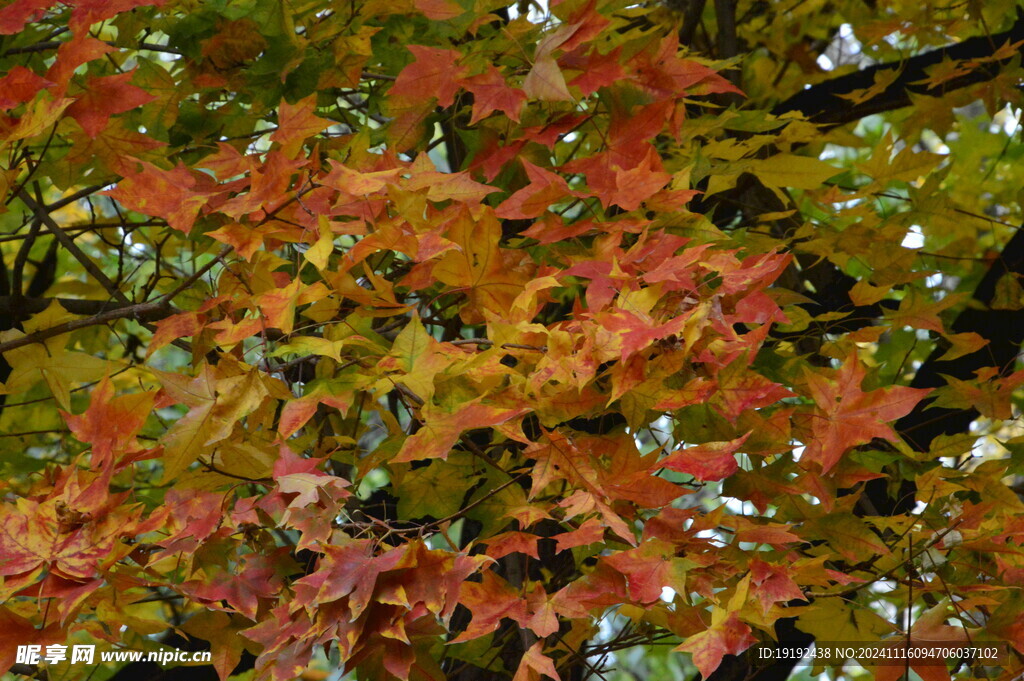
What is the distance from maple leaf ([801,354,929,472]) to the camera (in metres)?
1.17

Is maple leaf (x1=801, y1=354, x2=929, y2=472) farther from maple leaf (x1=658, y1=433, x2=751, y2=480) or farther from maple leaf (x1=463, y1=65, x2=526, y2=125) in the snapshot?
maple leaf (x1=463, y1=65, x2=526, y2=125)

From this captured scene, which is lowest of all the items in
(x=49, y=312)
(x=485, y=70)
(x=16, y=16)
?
(x=49, y=312)

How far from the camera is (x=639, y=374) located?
40.6 inches

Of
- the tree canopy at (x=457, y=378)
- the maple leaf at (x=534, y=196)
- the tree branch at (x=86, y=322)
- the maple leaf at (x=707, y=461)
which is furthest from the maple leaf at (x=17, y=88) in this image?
the maple leaf at (x=707, y=461)

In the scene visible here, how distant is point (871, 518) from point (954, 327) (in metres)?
0.90

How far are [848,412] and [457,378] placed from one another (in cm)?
50

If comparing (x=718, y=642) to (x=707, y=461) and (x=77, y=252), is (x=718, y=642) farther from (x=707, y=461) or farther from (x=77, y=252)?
(x=77, y=252)

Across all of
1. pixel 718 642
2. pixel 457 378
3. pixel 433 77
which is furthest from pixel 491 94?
pixel 718 642

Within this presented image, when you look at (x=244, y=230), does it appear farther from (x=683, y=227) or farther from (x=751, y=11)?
(x=751, y=11)

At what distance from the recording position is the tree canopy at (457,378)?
3.46 feet

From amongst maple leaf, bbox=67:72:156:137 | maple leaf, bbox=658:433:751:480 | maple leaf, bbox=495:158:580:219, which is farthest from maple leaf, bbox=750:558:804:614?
maple leaf, bbox=67:72:156:137

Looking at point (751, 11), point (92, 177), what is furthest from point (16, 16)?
point (751, 11)

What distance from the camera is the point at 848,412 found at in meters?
1.19

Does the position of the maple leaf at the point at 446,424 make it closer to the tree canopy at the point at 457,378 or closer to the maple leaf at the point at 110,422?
the tree canopy at the point at 457,378
